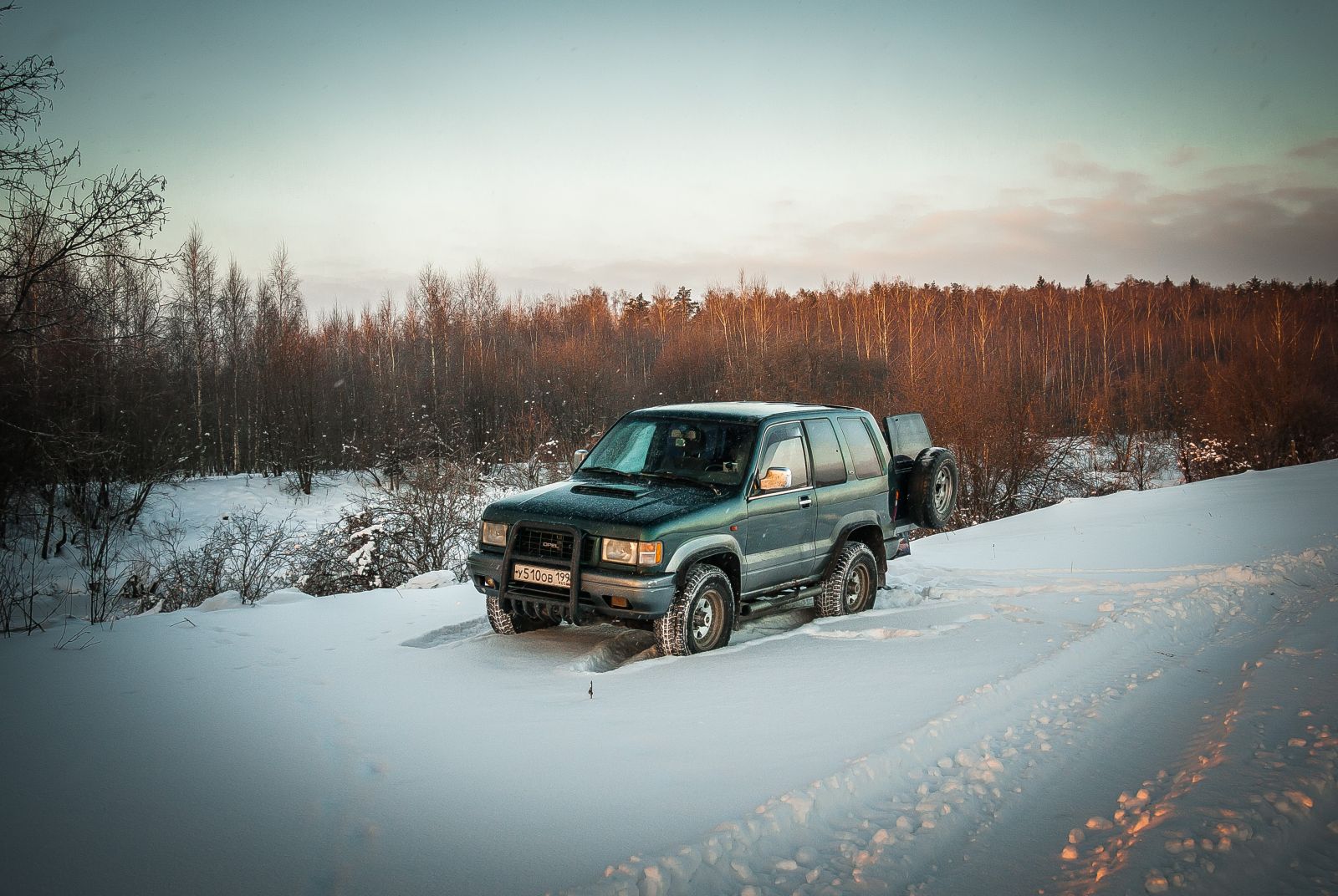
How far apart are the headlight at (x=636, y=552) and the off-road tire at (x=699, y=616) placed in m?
0.40

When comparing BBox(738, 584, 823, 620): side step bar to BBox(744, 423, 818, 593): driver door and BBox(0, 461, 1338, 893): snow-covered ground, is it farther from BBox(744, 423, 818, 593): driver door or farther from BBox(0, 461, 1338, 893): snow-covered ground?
BBox(0, 461, 1338, 893): snow-covered ground

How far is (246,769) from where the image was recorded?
4.20 m

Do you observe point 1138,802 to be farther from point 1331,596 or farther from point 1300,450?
point 1300,450

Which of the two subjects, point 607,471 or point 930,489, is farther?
point 930,489

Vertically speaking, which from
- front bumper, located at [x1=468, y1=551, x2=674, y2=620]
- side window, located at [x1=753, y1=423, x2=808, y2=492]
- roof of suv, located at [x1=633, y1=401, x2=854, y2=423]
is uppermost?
roof of suv, located at [x1=633, y1=401, x2=854, y2=423]

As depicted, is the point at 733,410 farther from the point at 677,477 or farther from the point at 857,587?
the point at 857,587

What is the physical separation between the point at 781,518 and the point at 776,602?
73 cm

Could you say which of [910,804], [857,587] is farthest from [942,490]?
[910,804]

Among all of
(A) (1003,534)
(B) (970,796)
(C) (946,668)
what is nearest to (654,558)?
(C) (946,668)

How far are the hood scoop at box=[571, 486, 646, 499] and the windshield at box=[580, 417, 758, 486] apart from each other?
18.8 inches

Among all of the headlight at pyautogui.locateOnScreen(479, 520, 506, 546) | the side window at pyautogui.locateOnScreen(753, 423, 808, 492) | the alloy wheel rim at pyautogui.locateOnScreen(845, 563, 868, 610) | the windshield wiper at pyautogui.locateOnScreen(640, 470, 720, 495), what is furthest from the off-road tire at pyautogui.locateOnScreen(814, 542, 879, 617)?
the headlight at pyautogui.locateOnScreen(479, 520, 506, 546)

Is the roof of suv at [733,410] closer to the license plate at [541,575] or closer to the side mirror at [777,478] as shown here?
the side mirror at [777,478]

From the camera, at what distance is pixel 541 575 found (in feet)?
21.2

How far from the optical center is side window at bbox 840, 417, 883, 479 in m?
8.44
